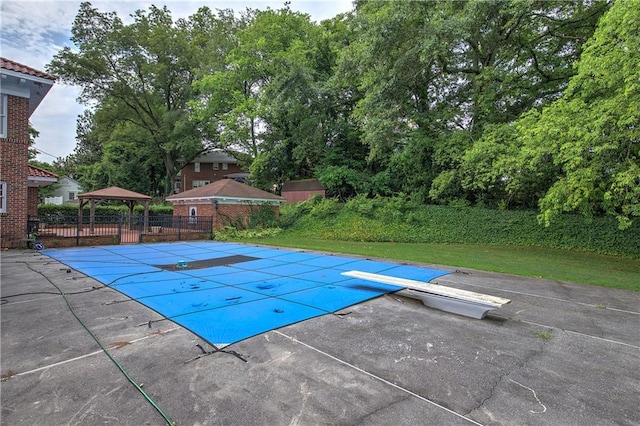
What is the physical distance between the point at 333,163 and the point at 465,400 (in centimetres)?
2183

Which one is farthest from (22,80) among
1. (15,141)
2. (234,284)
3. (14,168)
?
(234,284)

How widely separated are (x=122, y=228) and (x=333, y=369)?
59.0ft

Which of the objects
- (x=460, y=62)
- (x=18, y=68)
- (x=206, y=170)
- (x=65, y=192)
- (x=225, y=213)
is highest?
(x=460, y=62)

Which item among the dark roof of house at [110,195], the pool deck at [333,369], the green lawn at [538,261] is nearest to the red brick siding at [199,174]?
the dark roof of house at [110,195]

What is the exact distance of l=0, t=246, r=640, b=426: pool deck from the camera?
2.59 m

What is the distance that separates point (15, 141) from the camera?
11.5 metres

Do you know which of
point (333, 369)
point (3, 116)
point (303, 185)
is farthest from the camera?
point (303, 185)

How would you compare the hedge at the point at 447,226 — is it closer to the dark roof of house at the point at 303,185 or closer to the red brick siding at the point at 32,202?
the dark roof of house at the point at 303,185

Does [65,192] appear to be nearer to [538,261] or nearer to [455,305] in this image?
[455,305]

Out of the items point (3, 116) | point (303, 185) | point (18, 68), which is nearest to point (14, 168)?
point (3, 116)

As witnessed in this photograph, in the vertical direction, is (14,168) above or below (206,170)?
below

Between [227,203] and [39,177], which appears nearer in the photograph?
[39,177]

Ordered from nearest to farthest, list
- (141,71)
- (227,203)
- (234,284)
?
(234,284)
(227,203)
(141,71)

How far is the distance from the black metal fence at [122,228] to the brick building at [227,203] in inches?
26.3
